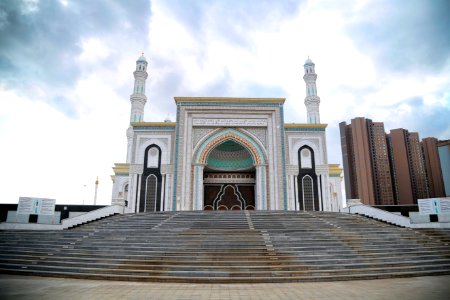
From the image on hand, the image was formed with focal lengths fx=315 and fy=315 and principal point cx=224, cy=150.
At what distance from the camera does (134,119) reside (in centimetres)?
2623

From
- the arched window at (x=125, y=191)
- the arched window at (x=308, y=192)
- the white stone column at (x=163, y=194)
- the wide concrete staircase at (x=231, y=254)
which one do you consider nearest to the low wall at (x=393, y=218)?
the wide concrete staircase at (x=231, y=254)

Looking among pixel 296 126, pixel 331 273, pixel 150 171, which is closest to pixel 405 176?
pixel 296 126

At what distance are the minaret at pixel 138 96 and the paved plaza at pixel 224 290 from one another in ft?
66.7

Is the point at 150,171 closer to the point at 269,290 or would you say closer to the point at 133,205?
the point at 133,205

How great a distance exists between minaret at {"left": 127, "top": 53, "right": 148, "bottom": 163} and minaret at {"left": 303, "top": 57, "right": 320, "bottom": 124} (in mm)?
13986

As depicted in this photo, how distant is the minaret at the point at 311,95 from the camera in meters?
26.3

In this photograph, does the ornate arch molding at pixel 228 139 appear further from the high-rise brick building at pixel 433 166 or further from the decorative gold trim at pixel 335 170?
the high-rise brick building at pixel 433 166

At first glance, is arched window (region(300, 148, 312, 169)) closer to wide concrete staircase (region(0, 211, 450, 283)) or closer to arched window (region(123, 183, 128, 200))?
wide concrete staircase (region(0, 211, 450, 283))

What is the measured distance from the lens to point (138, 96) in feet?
87.6

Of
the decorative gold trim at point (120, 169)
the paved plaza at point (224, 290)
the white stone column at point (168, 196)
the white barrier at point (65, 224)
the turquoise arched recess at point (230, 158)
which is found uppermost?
the turquoise arched recess at point (230, 158)

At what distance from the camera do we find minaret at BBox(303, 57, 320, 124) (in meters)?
26.3

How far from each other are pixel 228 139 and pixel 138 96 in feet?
31.2

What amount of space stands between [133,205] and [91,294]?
1621 centimetres

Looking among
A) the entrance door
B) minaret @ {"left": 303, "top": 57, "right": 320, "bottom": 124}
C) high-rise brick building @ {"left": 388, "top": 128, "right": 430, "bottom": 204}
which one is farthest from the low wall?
high-rise brick building @ {"left": 388, "top": 128, "right": 430, "bottom": 204}
